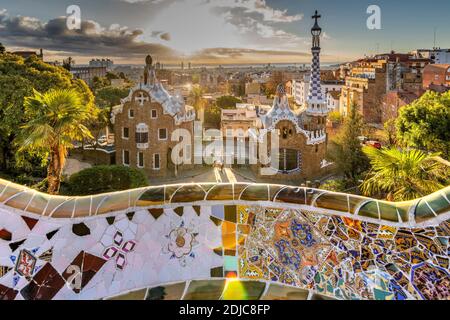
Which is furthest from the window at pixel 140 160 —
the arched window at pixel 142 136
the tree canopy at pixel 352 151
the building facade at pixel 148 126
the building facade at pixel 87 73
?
the building facade at pixel 87 73

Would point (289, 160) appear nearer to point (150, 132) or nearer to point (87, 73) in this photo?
point (150, 132)

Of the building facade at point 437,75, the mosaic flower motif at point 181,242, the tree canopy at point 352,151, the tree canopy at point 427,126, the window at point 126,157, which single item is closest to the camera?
the mosaic flower motif at point 181,242

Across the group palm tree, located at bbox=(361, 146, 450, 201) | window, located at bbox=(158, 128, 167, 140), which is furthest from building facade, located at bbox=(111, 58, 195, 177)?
palm tree, located at bbox=(361, 146, 450, 201)

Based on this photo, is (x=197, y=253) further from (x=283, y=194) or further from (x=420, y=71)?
(x=420, y=71)

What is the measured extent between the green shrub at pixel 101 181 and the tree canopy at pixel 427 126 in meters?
11.1

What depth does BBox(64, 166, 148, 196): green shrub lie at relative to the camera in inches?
590

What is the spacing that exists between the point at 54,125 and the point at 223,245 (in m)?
9.03

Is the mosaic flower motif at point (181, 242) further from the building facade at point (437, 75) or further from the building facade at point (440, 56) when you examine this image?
the building facade at point (440, 56)

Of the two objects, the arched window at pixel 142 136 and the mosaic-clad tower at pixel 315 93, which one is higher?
the mosaic-clad tower at pixel 315 93

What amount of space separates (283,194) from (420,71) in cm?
4434

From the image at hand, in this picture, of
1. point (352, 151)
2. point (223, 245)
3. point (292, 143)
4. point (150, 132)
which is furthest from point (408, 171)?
point (150, 132)

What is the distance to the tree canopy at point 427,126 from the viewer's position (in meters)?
16.6

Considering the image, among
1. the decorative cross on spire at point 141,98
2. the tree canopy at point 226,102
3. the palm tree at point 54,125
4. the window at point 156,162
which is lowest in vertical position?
the window at point 156,162

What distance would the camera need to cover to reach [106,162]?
903 inches
